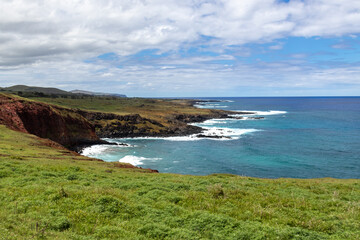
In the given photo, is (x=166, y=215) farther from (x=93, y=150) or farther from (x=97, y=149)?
(x=97, y=149)

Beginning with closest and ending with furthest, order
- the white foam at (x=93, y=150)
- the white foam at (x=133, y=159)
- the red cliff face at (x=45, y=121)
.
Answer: the red cliff face at (x=45, y=121), the white foam at (x=133, y=159), the white foam at (x=93, y=150)

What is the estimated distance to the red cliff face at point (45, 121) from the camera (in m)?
49.5

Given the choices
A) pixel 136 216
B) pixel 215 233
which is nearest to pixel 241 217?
pixel 215 233

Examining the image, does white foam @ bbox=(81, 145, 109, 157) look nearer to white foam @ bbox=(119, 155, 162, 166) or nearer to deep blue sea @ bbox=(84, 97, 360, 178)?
deep blue sea @ bbox=(84, 97, 360, 178)

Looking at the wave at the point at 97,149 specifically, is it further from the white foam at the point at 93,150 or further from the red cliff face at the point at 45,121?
the red cliff face at the point at 45,121

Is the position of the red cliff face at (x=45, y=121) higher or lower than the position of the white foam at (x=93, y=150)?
higher

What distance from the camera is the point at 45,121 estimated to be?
188 feet

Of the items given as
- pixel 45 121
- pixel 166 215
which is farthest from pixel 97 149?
pixel 166 215

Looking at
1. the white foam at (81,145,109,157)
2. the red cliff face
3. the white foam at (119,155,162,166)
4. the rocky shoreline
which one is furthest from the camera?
the rocky shoreline

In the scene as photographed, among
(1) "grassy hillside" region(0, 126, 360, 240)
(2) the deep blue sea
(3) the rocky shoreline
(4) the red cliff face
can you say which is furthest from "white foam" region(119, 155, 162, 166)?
(1) "grassy hillside" region(0, 126, 360, 240)

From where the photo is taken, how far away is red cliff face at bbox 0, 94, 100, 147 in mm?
49500

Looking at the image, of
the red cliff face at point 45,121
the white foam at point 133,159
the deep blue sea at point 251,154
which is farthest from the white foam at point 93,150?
the white foam at point 133,159

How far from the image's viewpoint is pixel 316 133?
88.8 meters

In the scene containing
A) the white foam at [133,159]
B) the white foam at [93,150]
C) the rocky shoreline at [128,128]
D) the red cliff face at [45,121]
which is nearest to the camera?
the red cliff face at [45,121]
